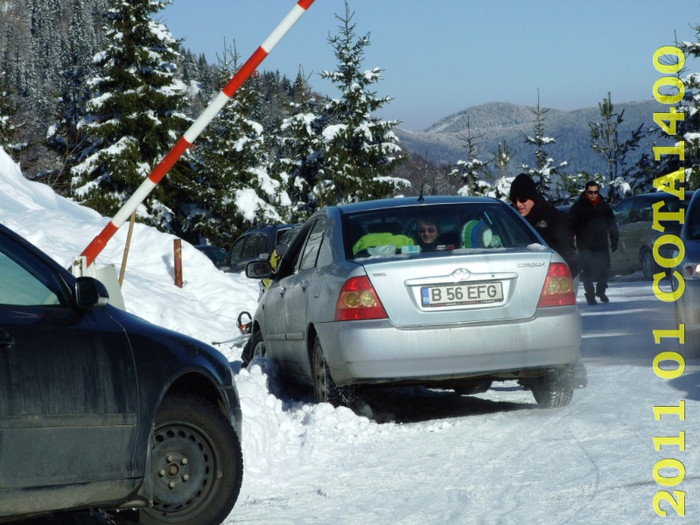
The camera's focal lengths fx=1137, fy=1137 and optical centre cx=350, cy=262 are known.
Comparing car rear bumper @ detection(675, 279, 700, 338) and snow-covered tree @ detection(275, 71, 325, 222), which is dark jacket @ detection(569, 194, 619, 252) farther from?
snow-covered tree @ detection(275, 71, 325, 222)

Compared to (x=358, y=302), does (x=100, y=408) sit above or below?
above

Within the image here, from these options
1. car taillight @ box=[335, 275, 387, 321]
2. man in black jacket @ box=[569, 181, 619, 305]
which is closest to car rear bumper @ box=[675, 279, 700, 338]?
car taillight @ box=[335, 275, 387, 321]

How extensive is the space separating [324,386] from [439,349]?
37.1 inches

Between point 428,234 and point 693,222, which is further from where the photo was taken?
point 693,222

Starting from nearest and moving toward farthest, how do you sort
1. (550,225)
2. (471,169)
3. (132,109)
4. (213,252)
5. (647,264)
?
(550,225), (647,264), (213,252), (132,109), (471,169)

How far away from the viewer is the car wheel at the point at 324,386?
7668 millimetres

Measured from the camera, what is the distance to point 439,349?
7.28 metres

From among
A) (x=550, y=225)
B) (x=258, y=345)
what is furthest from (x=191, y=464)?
(x=550, y=225)

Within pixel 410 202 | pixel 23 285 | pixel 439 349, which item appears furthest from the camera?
pixel 410 202

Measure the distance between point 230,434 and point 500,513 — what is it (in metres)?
1.23

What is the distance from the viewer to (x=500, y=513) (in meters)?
4.89

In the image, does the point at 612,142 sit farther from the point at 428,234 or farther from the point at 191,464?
the point at 191,464

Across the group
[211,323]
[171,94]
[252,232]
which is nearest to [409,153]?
[171,94]

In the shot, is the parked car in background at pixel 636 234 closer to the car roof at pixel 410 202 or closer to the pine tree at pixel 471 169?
the car roof at pixel 410 202
